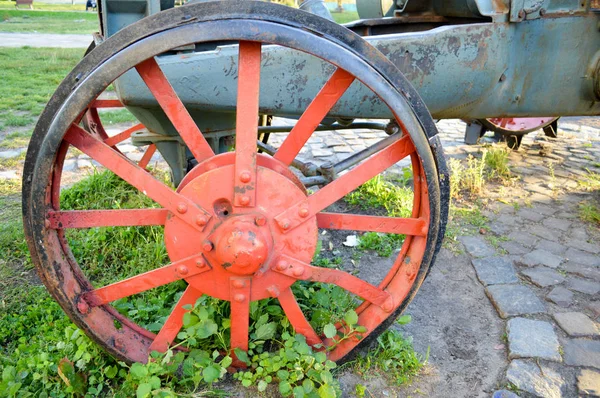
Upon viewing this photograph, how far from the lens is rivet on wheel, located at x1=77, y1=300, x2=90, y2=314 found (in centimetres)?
190

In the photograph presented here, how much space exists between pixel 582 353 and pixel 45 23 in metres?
23.7

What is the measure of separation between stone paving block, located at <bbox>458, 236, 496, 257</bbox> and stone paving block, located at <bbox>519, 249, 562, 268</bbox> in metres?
0.20

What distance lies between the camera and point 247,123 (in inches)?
69.7

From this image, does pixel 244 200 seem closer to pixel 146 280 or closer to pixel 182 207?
pixel 182 207

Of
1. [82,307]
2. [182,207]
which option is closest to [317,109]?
[182,207]

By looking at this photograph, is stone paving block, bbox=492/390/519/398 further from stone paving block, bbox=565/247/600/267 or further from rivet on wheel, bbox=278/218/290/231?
stone paving block, bbox=565/247/600/267

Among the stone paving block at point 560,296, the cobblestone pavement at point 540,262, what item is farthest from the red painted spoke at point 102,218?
the stone paving block at point 560,296

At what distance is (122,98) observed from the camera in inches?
90.3

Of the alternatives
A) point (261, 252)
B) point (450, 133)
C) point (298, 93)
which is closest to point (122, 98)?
point (298, 93)

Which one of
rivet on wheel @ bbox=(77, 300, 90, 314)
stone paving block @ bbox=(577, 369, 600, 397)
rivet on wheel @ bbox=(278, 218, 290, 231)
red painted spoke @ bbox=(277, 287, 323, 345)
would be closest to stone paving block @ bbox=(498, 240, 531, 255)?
stone paving block @ bbox=(577, 369, 600, 397)

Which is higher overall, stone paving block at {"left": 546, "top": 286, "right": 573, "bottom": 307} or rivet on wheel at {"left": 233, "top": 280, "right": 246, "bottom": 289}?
rivet on wheel at {"left": 233, "top": 280, "right": 246, "bottom": 289}

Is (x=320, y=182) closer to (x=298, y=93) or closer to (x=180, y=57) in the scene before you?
(x=298, y=93)

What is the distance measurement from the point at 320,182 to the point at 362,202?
77 cm

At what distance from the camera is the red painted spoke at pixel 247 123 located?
1710 millimetres
